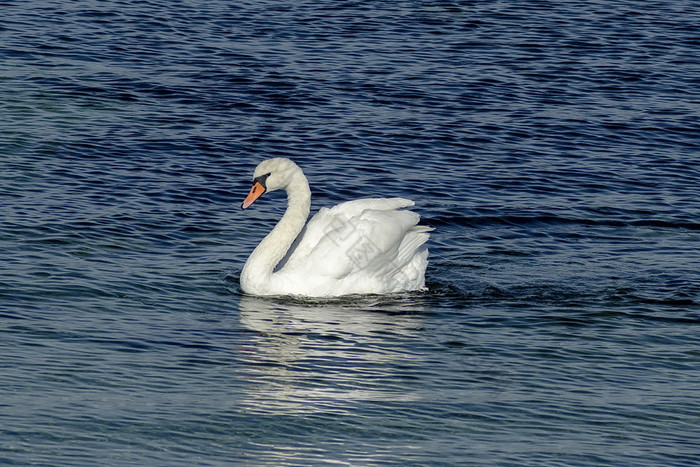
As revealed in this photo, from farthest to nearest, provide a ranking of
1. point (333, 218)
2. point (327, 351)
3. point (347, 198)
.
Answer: point (347, 198) < point (333, 218) < point (327, 351)

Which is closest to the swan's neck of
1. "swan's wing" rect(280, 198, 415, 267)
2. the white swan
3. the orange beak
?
the white swan

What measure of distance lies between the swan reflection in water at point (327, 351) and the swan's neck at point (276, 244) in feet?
0.62

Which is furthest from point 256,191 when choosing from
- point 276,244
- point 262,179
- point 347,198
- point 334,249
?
point 347,198

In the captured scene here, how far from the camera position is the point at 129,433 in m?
9.91

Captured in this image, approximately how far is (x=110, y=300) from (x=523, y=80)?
41.0ft

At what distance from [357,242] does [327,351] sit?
2.29 meters

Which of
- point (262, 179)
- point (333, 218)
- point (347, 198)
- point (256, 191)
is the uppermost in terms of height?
point (262, 179)

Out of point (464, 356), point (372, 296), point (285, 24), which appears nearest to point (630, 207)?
point (372, 296)

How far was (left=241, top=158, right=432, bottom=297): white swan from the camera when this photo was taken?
561 inches

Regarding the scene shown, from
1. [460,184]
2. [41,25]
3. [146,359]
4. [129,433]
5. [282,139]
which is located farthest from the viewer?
[41,25]

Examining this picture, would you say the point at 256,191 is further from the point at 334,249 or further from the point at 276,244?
the point at 334,249

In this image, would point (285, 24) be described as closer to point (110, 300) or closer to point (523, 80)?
point (523, 80)

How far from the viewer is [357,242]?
46.7 feet

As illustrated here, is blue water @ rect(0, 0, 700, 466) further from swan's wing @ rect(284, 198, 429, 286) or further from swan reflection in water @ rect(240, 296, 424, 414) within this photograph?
swan's wing @ rect(284, 198, 429, 286)
